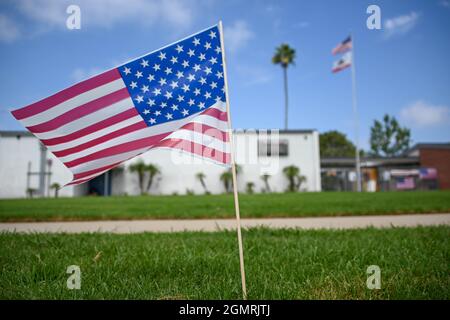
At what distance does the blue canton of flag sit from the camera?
285 cm

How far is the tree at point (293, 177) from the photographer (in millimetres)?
32750

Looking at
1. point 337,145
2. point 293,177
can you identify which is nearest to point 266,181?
point 293,177

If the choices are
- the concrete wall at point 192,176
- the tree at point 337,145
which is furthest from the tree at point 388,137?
the concrete wall at point 192,176

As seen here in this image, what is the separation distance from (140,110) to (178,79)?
0.45 m

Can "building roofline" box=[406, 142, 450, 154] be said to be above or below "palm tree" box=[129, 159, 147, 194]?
above

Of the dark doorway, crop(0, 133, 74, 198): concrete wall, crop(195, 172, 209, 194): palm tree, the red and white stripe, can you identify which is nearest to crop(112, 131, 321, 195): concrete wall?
crop(195, 172, 209, 194): palm tree

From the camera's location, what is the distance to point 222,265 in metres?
3.55

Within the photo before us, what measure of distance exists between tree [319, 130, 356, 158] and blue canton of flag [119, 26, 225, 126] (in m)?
70.1

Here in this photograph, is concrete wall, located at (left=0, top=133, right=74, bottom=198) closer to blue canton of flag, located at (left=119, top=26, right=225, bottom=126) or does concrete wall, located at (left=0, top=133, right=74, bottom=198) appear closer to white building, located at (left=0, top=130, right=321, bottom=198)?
white building, located at (left=0, top=130, right=321, bottom=198)

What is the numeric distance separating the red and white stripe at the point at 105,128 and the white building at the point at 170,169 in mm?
25813

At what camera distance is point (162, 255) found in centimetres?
397

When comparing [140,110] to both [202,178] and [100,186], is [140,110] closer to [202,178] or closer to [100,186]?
[202,178]
